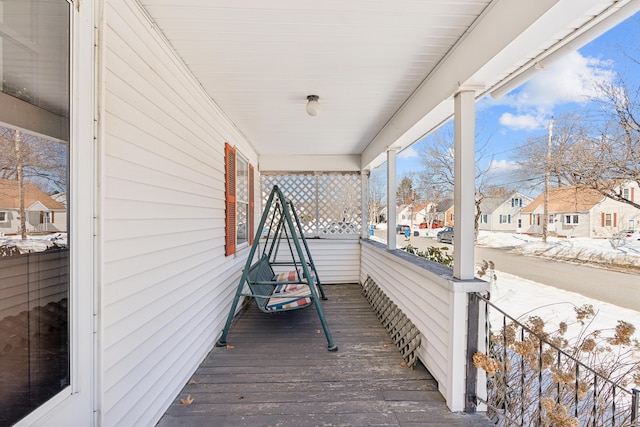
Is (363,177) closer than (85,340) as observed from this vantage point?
No

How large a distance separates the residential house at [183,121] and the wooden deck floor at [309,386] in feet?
0.47

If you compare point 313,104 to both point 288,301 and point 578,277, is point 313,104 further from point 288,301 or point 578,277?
point 578,277

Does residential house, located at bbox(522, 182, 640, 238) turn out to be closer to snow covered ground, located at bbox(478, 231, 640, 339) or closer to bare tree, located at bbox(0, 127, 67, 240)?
snow covered ground, located at bbox(478, 231, 640, 339)

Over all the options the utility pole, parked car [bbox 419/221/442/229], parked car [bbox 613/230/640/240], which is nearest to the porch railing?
parked car [bbox 613/230/640/240]

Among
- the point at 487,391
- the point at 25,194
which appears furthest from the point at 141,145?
the point at 487,391

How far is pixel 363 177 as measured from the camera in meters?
6.06

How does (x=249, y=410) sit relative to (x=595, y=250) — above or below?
below

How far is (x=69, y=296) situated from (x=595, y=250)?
4.46 m

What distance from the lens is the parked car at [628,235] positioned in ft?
8.04

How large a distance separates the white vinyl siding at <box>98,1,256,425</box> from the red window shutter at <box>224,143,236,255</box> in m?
0.65

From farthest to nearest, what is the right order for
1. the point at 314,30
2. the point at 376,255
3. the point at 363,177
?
the point at 363,177 < the point at 376,255 < the point at 314,30

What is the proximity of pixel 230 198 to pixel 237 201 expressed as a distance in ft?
1.54

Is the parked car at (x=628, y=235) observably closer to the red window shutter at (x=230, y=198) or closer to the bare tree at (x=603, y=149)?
the bare tree at (x=603, y=149)

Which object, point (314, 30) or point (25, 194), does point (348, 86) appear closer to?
point (314, 30)
